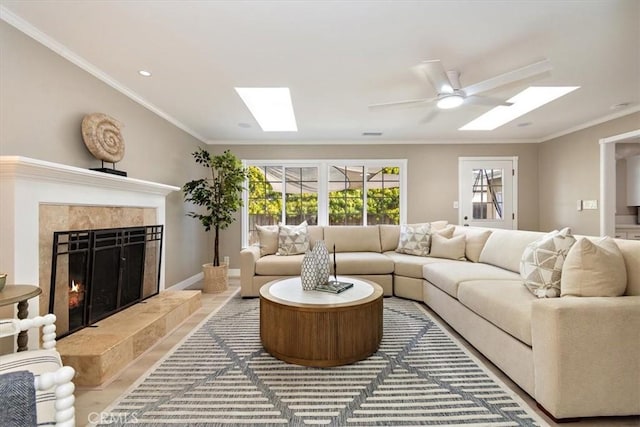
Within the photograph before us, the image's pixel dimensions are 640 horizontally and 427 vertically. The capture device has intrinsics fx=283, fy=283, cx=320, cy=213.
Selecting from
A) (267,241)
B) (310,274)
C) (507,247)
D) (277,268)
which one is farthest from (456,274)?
(267,241)

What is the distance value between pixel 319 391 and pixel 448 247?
2.61m

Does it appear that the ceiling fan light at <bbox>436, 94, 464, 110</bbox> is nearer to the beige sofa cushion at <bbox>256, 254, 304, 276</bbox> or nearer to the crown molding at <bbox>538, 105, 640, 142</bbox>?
the beige sofa cushion at <bbox>256, 254, 304, 276</bbox>

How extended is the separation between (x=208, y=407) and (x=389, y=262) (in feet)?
8.44

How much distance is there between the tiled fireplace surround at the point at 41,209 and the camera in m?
1.69

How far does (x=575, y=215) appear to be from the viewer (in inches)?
171

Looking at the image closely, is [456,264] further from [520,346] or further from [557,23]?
[557,23]

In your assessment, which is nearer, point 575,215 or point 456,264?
point 456,264

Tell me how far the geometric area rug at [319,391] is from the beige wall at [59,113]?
5.85ft

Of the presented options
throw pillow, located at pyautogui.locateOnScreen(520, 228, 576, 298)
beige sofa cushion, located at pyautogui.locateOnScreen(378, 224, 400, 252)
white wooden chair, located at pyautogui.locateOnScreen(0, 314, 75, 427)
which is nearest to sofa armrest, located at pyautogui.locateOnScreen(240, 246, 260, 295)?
beige sofa cushion, located at pyautogui.locateOnScreen(378, 224, 400, 252)

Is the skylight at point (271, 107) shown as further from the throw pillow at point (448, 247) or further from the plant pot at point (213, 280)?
the throw pillow at point (448, 247)

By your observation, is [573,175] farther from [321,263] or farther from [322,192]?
[321,263]

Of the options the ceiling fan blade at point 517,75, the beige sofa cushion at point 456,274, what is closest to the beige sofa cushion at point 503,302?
the beige sofa cushion at point 456,274

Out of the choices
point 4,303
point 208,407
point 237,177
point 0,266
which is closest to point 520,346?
point 208,407

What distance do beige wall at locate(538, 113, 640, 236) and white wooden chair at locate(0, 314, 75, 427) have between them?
558 cm
